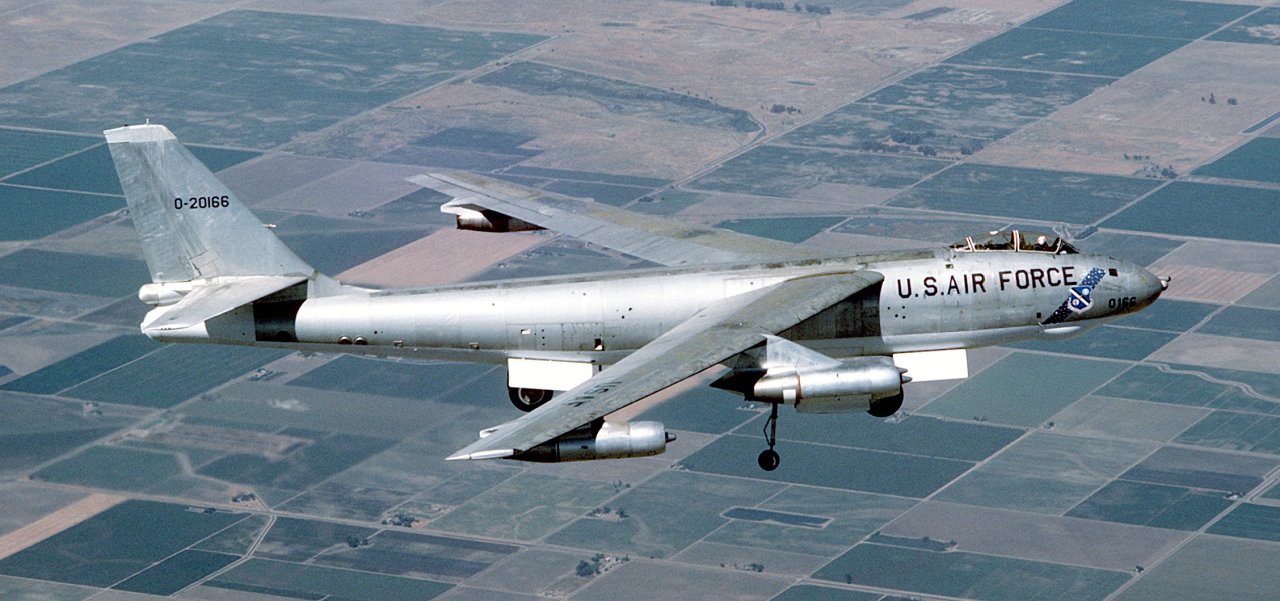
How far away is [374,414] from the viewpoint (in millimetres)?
177750

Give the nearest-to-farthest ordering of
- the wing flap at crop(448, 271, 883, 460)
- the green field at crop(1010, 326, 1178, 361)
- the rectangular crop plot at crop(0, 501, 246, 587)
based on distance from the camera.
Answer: the wing flap at crop(448, 271, 883, 460)
the rectangular crop plot at crop(0, 501, 246, 587)
the green field at crop(1010, 326, 1178, 361)

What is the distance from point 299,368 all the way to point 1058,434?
185ft

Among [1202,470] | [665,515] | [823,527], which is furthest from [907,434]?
[665,515]

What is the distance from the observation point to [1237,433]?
17175 centimetres

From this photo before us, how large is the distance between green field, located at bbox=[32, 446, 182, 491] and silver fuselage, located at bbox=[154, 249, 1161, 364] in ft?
303

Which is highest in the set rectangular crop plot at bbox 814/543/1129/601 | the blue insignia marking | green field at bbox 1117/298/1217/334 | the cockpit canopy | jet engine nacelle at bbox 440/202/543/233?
the cockpit canopy

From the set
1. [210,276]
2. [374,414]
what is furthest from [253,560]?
[210,276]

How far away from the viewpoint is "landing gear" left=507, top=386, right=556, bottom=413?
8319 cm

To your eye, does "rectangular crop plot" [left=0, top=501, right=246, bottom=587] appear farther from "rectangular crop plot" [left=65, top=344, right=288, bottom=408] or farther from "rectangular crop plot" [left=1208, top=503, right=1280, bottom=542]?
"rectangular crop plot" [left=1208, top=503, right=1280, bottom=542]

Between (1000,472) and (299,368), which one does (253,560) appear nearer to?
(299,368)

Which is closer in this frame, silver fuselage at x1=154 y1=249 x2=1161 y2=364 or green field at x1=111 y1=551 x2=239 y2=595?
silver fuselage at x1=154 y1=249 x2=1161 y2=364

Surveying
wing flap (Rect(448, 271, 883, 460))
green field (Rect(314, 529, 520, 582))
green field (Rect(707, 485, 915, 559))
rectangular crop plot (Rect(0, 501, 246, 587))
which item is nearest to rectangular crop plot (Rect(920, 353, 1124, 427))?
green field (Rect(707, 485, 915, 559))

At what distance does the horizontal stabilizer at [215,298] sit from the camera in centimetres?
8106

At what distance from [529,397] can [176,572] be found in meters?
80.5
